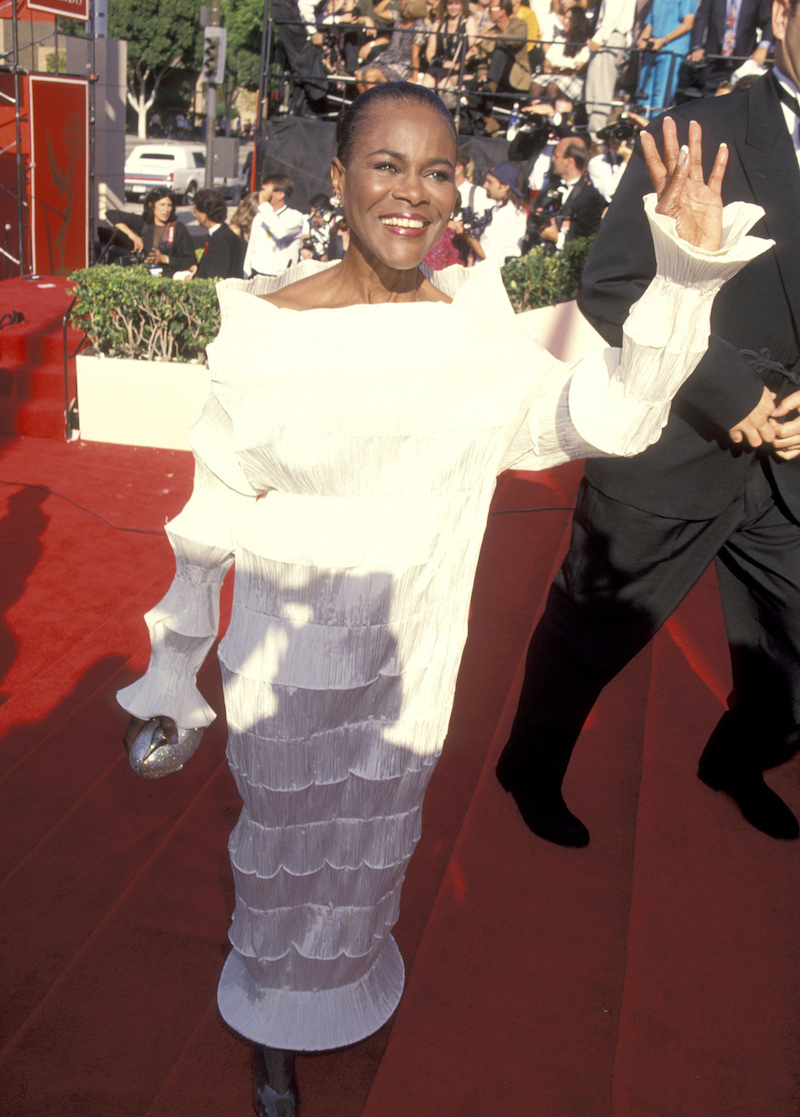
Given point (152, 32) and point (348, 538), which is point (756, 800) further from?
point (152, 32)

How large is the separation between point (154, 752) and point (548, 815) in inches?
47.1

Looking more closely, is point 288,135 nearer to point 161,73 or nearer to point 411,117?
point 411,117

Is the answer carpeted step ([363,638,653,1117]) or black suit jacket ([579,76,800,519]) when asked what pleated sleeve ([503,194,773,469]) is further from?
carpeted step ([363,638,653,1117])

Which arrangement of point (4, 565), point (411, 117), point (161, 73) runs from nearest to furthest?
point (411, 117), point (4, 565), point (161, 73)

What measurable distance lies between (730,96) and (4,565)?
3.49 metres

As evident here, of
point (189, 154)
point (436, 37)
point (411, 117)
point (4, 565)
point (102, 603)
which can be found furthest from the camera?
point (189, 154)

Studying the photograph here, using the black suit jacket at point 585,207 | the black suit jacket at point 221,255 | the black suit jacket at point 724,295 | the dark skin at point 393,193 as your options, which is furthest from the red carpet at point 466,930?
the black suit jacket at point 585,207

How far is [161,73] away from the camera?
143 feet

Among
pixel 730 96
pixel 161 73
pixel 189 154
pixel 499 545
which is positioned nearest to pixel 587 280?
pixel 730 96

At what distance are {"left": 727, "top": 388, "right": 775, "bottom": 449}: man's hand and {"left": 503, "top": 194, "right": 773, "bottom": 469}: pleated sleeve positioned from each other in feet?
1.59

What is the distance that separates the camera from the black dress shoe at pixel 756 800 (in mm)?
2512

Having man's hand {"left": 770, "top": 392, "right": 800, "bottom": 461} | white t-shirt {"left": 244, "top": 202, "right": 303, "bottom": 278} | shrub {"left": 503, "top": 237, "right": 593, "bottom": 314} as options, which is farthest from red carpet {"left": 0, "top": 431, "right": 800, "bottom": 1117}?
white t-shirt {"left": 244, "top": 202, "right": 303, "bottom": 278}

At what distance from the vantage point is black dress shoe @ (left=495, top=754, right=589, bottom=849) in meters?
2.46

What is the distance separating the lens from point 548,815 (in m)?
2.49
